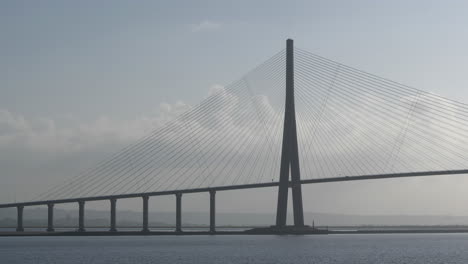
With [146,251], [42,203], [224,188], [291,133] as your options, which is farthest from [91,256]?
[42,203]

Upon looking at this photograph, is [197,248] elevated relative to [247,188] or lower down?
lower down

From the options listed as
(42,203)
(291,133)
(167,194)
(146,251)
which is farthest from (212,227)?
(146,251)

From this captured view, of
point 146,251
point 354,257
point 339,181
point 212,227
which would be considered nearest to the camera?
point 354,257

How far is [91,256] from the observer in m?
54.4

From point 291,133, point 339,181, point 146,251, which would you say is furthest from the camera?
point 339,181

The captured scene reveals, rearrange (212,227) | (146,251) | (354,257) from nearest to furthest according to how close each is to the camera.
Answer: (354,257) < (146,251) < (212,227)

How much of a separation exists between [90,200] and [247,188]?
16334mm

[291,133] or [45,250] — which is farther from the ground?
[291,133]

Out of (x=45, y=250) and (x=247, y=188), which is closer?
(x=45, y=250)

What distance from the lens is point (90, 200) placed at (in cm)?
8569

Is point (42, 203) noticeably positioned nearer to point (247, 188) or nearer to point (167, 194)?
point (167, 194)

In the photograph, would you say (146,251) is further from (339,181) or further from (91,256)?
(339,181)

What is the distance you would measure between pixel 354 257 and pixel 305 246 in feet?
30.6

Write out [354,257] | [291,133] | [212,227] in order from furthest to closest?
[212,227], [291,133], [354,257]
